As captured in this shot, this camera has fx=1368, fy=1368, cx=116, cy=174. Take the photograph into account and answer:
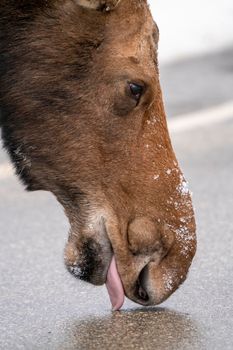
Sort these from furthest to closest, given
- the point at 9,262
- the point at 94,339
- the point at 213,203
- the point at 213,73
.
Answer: the point at 213,73 < the point at 213,203 < the point at 9,262 < the point at 94,339

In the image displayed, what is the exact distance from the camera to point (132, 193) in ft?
16.9

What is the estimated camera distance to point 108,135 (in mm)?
5195

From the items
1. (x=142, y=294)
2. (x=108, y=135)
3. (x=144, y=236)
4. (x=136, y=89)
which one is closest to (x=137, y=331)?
(x=142, y=294)

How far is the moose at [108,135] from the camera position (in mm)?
5059

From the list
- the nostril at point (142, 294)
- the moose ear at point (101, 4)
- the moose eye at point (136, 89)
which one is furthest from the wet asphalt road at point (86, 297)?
the moose ear at point (101, 4)

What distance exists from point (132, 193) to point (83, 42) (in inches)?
23.5

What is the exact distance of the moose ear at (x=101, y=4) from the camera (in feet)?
16.7

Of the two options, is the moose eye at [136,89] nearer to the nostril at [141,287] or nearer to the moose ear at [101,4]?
the moose ear at [101,4]

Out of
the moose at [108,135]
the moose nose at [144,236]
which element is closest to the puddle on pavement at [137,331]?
the moose at [108,135]

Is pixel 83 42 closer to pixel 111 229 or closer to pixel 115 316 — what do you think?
pixel 111 229

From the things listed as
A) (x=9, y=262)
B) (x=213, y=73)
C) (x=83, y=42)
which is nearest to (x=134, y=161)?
(x=83, y=42)

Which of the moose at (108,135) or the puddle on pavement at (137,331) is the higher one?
the moose at (108,135)

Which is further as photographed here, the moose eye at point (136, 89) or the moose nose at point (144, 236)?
the moose eye at point (136, 89)

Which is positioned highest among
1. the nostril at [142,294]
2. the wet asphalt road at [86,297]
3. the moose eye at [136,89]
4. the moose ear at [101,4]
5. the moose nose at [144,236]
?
the moose ear at [101,4]
